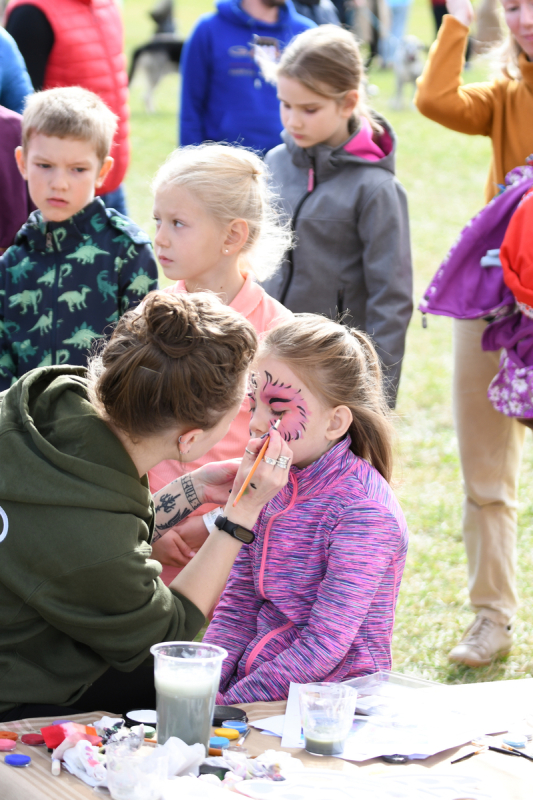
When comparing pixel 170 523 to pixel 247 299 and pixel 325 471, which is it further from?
pixel 247 299

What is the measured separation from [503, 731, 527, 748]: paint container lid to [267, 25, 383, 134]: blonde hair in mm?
2226

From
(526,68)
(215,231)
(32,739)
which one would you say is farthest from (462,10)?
(32,739)

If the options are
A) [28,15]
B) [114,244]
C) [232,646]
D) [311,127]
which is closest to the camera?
[232,646]

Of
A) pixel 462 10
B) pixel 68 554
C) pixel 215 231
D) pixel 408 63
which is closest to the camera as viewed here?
pixel 68 554

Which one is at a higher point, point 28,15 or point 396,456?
point 28,15

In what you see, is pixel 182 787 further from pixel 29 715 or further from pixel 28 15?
pixel 28 15

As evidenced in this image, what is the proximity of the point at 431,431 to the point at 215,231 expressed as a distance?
10.5 ft

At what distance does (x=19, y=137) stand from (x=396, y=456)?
189cm

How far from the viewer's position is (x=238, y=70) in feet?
15.4

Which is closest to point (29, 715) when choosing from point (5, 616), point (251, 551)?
point (5, 616)

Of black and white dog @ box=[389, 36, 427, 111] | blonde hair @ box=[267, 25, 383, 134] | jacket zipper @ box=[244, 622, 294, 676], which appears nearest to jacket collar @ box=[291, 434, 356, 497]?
jacket zipper @ box=[244, 622, 294, 676]

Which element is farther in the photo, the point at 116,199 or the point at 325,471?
the point at 116,199

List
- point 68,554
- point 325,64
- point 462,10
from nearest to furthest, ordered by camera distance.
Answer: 1. point 68,554
2. point 462,10
3. point 325,64

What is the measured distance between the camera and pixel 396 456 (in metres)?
2.32
